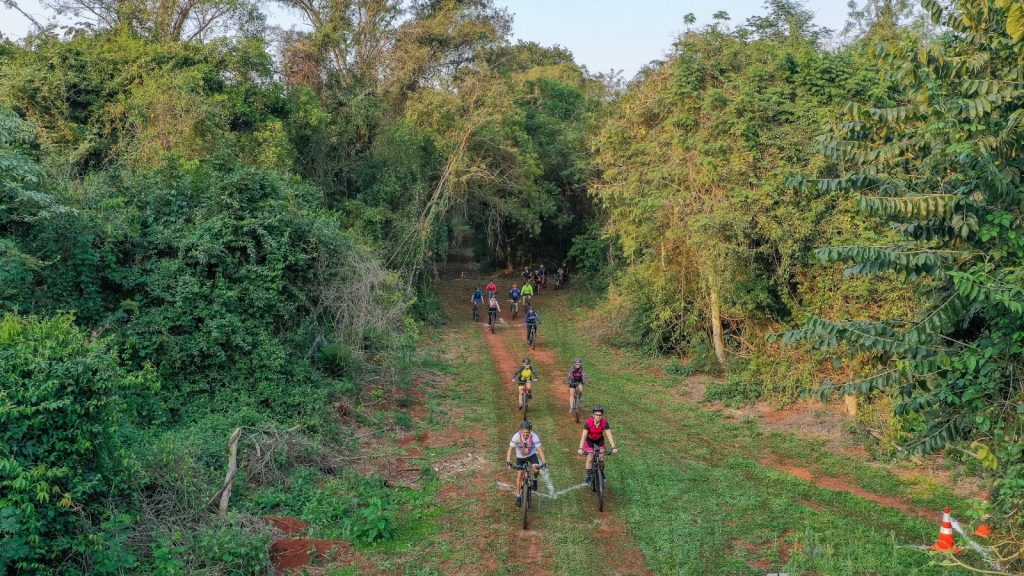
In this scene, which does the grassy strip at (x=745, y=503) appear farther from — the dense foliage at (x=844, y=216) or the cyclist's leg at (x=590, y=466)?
the dense foliage at (x=844, y=216)

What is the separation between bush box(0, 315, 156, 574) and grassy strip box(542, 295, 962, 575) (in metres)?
7.43

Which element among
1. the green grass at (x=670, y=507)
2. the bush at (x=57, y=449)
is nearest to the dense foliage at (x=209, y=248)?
the bush at (x=57, y=449)

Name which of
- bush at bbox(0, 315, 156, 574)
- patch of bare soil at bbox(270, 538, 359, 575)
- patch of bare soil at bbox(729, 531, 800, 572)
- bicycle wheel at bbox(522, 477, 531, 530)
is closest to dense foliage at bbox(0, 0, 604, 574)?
bush at bbox(0, 315, 156, 574)

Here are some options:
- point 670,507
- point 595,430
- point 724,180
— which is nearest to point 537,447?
point 595,430

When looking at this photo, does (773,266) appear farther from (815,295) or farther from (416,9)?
(416,9)

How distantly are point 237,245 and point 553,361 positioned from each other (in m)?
12.0

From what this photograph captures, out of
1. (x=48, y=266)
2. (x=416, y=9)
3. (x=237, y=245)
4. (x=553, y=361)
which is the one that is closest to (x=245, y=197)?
(x=237, y=245)

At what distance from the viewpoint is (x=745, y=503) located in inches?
474

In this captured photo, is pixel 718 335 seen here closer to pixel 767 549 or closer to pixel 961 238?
pixel 767 549

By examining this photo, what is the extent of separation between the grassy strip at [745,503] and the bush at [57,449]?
7.43 meters

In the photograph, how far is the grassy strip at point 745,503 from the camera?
9.81 m

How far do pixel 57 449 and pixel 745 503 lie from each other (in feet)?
34.2

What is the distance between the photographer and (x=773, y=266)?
61.6ft

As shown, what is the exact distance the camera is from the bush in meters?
7.73
